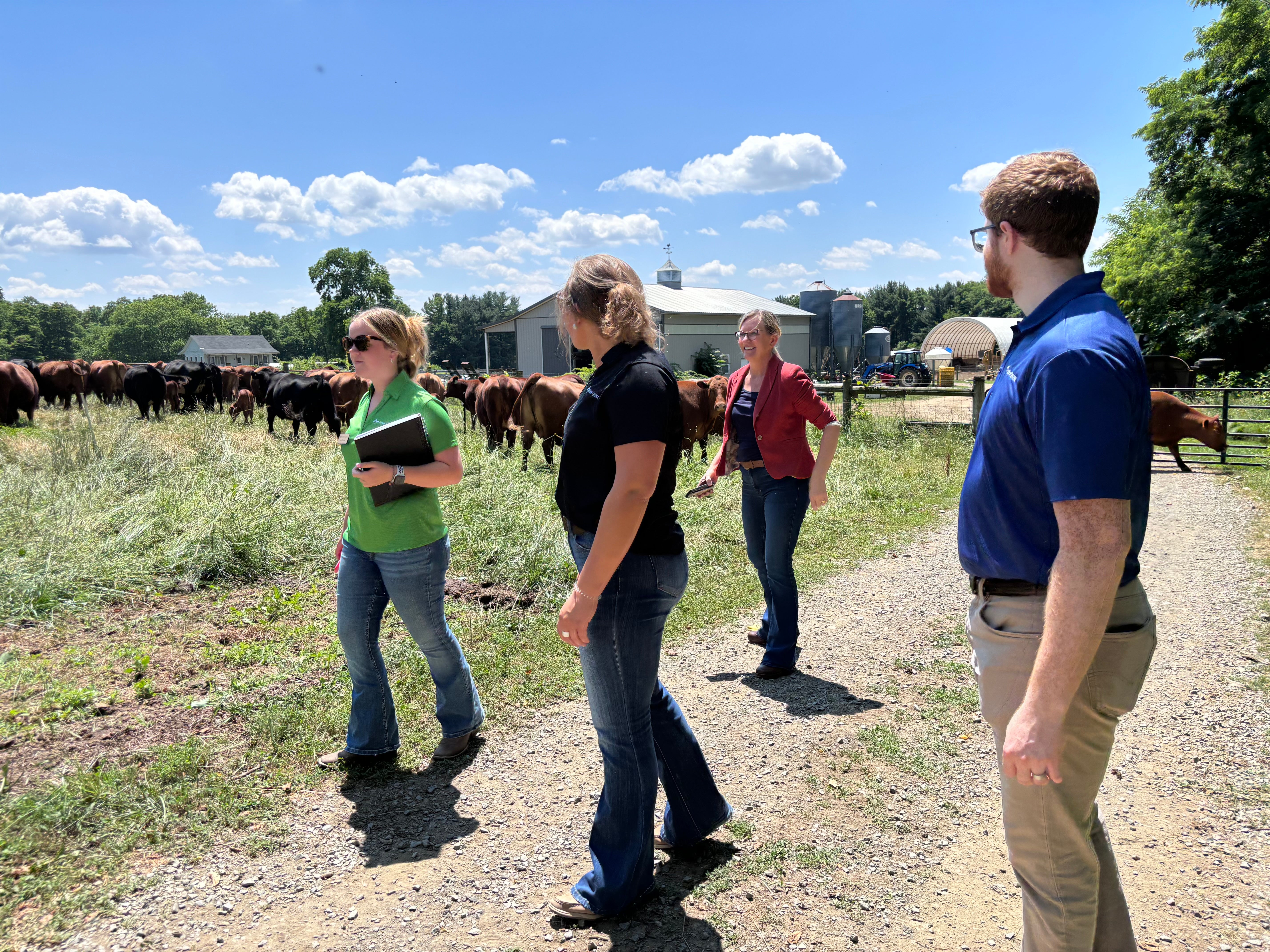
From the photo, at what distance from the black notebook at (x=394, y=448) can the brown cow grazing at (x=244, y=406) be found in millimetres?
19763

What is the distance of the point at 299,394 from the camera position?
18.2 meters

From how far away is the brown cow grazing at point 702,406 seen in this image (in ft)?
46.1

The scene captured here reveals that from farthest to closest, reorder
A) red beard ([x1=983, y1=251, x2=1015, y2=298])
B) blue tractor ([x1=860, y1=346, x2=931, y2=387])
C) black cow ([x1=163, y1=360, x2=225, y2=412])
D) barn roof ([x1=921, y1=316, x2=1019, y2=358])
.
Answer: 1. barn roof ([x1=921, y1=316, x2=1019, y2=358])
2. blue tractor ([x1=860, y1=346, x2=931, y2=387])
3. black cow ([x1=163, y1=360, x2=225, y2=412])
4. red beard ([x1=983, y1=251, x2=1015, y2=298])

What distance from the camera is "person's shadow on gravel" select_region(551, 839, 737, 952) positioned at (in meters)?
2.57

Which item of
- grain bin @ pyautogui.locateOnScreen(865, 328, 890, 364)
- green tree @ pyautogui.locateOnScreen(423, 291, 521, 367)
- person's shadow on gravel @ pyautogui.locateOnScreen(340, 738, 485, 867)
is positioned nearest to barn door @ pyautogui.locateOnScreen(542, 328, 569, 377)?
grain bin @ pyautogui.locateOnScreen(865, 328, 890, 364)

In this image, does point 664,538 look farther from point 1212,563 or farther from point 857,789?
point 1212,563

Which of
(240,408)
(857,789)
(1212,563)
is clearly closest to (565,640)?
(857,789)

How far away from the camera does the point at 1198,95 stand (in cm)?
2714

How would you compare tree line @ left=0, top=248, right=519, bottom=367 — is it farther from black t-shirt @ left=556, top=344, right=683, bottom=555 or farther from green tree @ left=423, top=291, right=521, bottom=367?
black t-shirt @ left=556, top=344, right=683, bottom=555

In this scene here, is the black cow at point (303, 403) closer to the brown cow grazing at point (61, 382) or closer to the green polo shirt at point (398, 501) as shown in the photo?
the brown cow grazing at point (61, 382)

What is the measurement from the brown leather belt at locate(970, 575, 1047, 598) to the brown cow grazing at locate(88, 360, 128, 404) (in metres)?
31.7

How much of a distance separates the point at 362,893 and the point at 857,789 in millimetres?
2125

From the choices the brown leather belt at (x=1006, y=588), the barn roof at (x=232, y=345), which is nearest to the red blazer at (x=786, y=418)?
the brown leather belt at (x=1006, y=588)

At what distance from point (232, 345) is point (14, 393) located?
371ft
